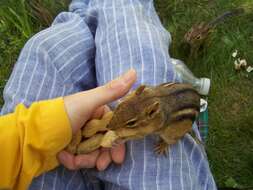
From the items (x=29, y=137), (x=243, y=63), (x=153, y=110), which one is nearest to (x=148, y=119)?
(x=153, y=110)

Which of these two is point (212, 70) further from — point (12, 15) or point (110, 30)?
point (12, 15)

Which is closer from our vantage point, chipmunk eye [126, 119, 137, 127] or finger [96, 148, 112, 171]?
chipmunk eye [126, 119, 137, 127]

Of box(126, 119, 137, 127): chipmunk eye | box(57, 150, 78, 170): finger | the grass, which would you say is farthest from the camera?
the grass

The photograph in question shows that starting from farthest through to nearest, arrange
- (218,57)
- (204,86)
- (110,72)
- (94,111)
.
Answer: (218,57) → (204,86) → (110,72) → (94,111)

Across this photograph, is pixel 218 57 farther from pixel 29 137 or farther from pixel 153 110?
pixel 29 137

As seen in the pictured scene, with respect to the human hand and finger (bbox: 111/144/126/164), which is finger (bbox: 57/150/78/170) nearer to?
the human hand

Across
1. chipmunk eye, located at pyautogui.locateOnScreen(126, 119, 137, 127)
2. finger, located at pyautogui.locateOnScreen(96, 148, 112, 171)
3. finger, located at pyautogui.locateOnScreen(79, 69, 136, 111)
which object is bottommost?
finger, located at pyautogui.locateOnScreen(96, 148, 112, 171)

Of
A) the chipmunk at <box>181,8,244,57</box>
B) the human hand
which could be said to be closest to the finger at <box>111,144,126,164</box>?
the human hand
